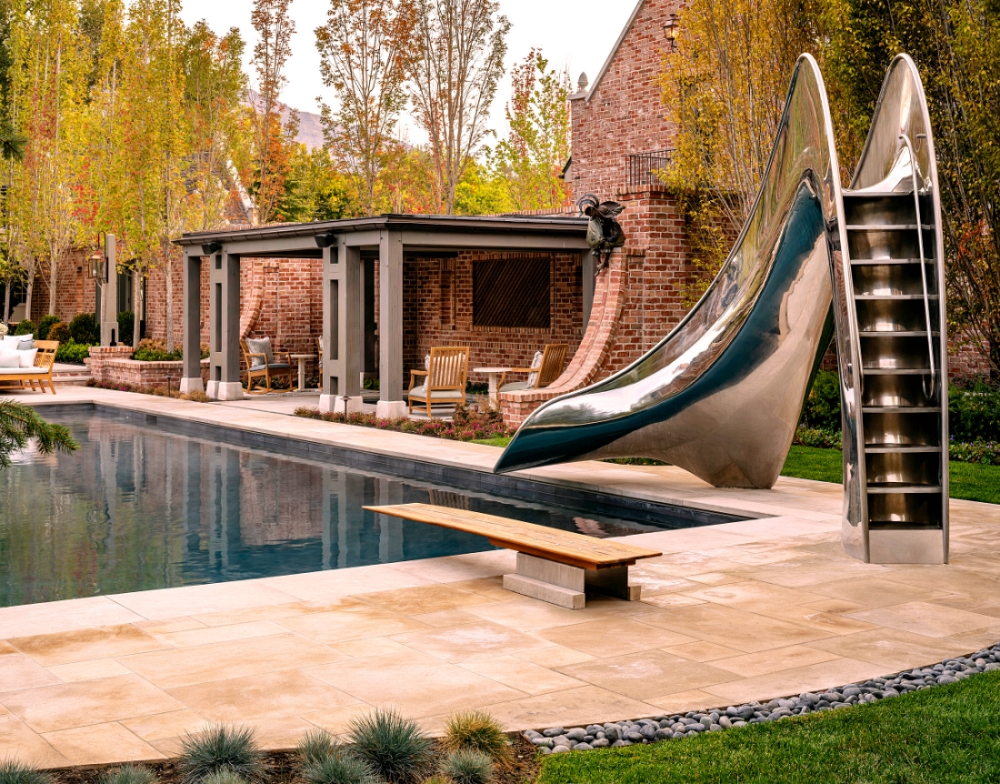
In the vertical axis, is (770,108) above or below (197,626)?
above

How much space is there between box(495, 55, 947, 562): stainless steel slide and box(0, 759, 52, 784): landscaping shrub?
5082 millimetres

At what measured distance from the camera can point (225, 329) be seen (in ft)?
65.4

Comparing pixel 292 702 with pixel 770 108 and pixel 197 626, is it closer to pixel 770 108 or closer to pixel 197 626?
pixel 197 626

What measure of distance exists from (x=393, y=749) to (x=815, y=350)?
608cm

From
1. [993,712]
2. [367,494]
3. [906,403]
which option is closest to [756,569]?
[906,403]

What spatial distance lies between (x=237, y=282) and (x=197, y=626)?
1517 cm

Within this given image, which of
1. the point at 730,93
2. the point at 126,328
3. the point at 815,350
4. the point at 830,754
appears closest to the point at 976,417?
the point at 815,350

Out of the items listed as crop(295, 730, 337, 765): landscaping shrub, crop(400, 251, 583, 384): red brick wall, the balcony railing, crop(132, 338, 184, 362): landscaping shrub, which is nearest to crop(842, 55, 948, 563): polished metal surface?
crop(295, 730, 337, 765): landscaping shrub

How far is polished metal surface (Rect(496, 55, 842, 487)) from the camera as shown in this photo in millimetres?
8352

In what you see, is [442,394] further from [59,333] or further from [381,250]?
[59,333]

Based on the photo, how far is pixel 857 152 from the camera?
44.9 feet

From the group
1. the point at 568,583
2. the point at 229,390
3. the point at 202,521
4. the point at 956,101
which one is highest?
the point at 956,101

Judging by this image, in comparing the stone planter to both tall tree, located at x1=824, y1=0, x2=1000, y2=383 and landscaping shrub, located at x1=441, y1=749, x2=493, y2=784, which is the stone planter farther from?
landscaping shrub, located at x1=441, y1=749, x2=493, y2=784

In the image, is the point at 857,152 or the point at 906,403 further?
the point at 857,152
